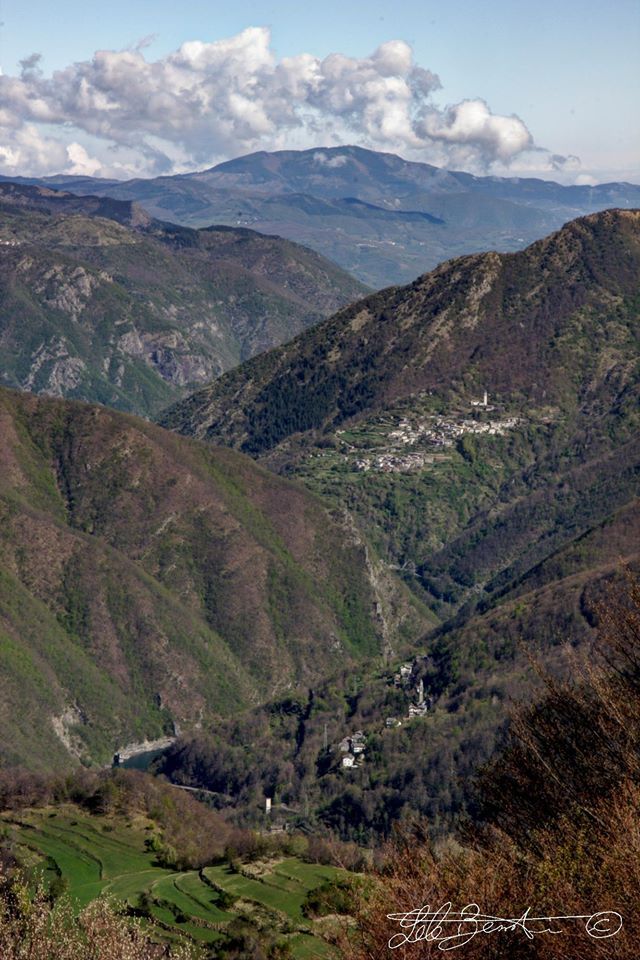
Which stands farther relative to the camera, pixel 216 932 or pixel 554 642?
pixel 554 642

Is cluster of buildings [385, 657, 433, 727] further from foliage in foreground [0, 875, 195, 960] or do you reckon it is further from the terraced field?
foliage in foreground [0, 875, 195, 960]

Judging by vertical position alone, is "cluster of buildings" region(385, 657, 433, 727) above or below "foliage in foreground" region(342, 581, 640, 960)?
below

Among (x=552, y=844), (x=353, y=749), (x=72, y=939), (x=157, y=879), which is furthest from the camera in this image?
(x=353, y=749)

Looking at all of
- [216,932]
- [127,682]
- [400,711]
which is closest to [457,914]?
[216,932]

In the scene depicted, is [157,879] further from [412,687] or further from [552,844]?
[412,687]

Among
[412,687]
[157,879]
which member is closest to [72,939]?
[157,879]

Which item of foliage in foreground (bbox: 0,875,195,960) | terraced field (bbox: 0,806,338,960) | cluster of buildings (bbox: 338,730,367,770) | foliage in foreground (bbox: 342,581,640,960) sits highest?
foliage in foreground (bbox: 342,581,640,960)

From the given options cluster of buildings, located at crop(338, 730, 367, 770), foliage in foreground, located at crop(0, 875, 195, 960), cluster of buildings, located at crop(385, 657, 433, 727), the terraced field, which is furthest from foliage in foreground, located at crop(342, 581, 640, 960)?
cluster of buildings, located at crop(385, 657, 433, 727)

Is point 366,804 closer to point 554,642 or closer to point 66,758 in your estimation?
point 554,642
